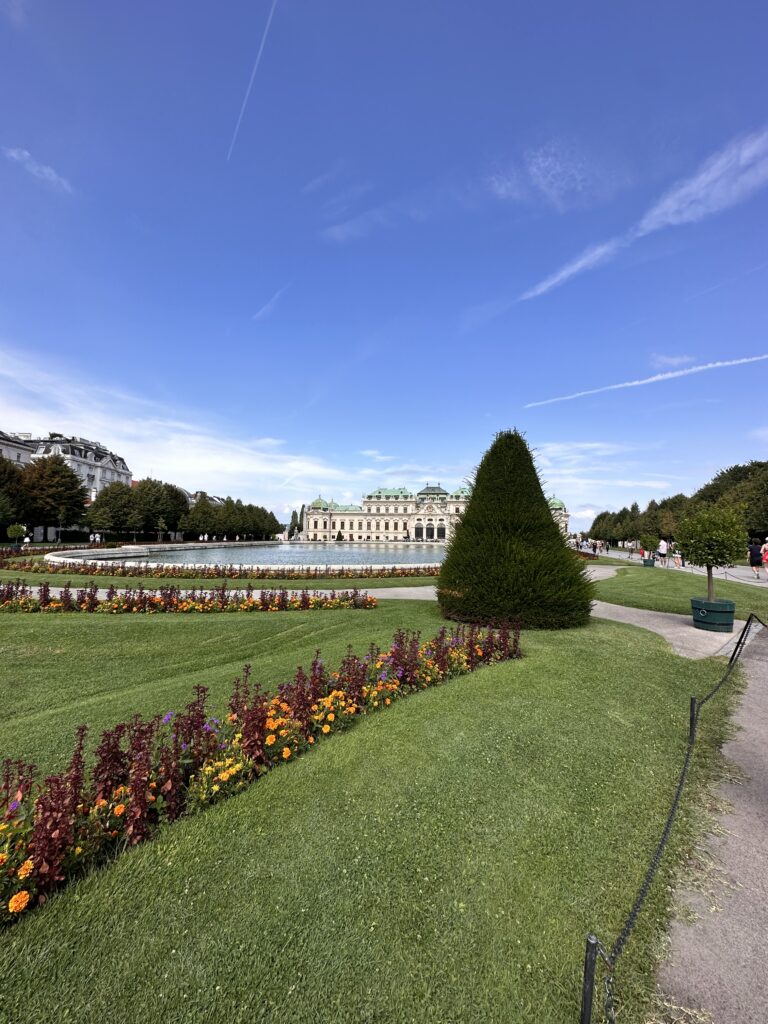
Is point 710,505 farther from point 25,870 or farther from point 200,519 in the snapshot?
point 200,519

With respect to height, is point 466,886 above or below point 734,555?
below

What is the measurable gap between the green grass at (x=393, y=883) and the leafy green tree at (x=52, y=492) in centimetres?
5891

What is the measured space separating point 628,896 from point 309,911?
217 centimetres

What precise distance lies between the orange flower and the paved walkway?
382 cm

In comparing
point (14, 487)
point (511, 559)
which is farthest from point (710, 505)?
Answer: point (14, 487)

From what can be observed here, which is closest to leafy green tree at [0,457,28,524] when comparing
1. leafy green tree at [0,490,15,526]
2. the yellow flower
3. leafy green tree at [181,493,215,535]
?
leafy green tree at [0,490,15,526]

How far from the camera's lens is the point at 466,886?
3289 mm

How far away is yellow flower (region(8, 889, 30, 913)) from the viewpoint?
2816 mm

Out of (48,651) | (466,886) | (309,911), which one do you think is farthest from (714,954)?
(48,651)

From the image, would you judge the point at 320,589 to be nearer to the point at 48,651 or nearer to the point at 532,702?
the point at 48,651

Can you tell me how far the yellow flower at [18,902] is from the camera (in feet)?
9.24

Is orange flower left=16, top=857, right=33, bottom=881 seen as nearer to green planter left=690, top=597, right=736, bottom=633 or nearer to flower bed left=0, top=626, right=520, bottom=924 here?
flower bed left=0, top=626, right=520, bottom=924

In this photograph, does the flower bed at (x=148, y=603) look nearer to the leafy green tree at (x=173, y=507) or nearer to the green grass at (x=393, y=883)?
the green grass at (x=393, y=883)

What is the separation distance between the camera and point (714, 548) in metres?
13.2
